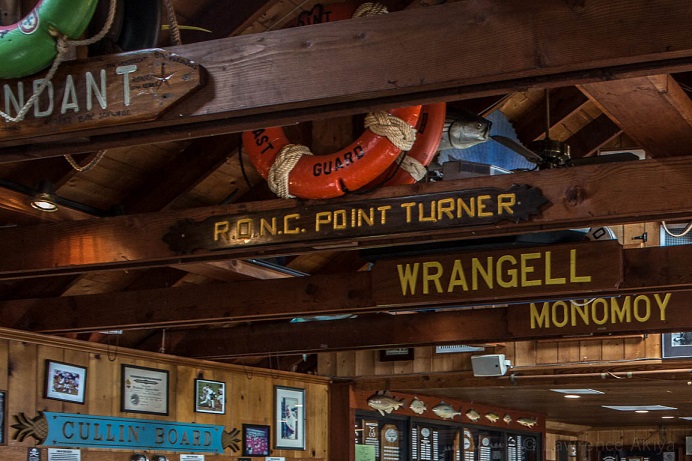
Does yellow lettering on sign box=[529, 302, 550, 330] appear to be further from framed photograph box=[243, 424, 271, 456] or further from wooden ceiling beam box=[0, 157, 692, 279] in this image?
framed photograph box=[243, 424, 271, 456]

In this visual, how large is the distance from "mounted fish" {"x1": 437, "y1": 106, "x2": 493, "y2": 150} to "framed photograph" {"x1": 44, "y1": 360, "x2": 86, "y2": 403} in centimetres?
333

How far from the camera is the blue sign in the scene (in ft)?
24.2

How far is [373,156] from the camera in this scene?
4.77 m

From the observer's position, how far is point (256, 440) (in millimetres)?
9312

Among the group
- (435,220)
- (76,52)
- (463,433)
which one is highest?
(76,52)

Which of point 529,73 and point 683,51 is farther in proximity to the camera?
point 529,73

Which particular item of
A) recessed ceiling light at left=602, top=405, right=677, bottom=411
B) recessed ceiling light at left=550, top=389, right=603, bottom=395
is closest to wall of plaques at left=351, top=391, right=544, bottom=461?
recessed ceiling light at left=602, top=405, right=677, bottom=411

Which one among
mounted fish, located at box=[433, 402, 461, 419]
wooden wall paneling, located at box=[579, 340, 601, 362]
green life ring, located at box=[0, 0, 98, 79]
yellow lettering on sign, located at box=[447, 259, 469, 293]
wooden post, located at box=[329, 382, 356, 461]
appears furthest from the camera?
mounted fish, located at box=[433, 402, 461, 419]

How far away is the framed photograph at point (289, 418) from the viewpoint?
9.61 metres

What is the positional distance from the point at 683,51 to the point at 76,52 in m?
1.95

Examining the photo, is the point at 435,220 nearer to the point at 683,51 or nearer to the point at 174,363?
the point at 683,51

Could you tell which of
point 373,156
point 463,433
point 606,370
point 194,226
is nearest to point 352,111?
point 373,156

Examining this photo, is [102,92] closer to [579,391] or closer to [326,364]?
[326,364]

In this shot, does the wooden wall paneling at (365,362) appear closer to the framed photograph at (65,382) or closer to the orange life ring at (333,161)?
the framed photograph at (65,382)
